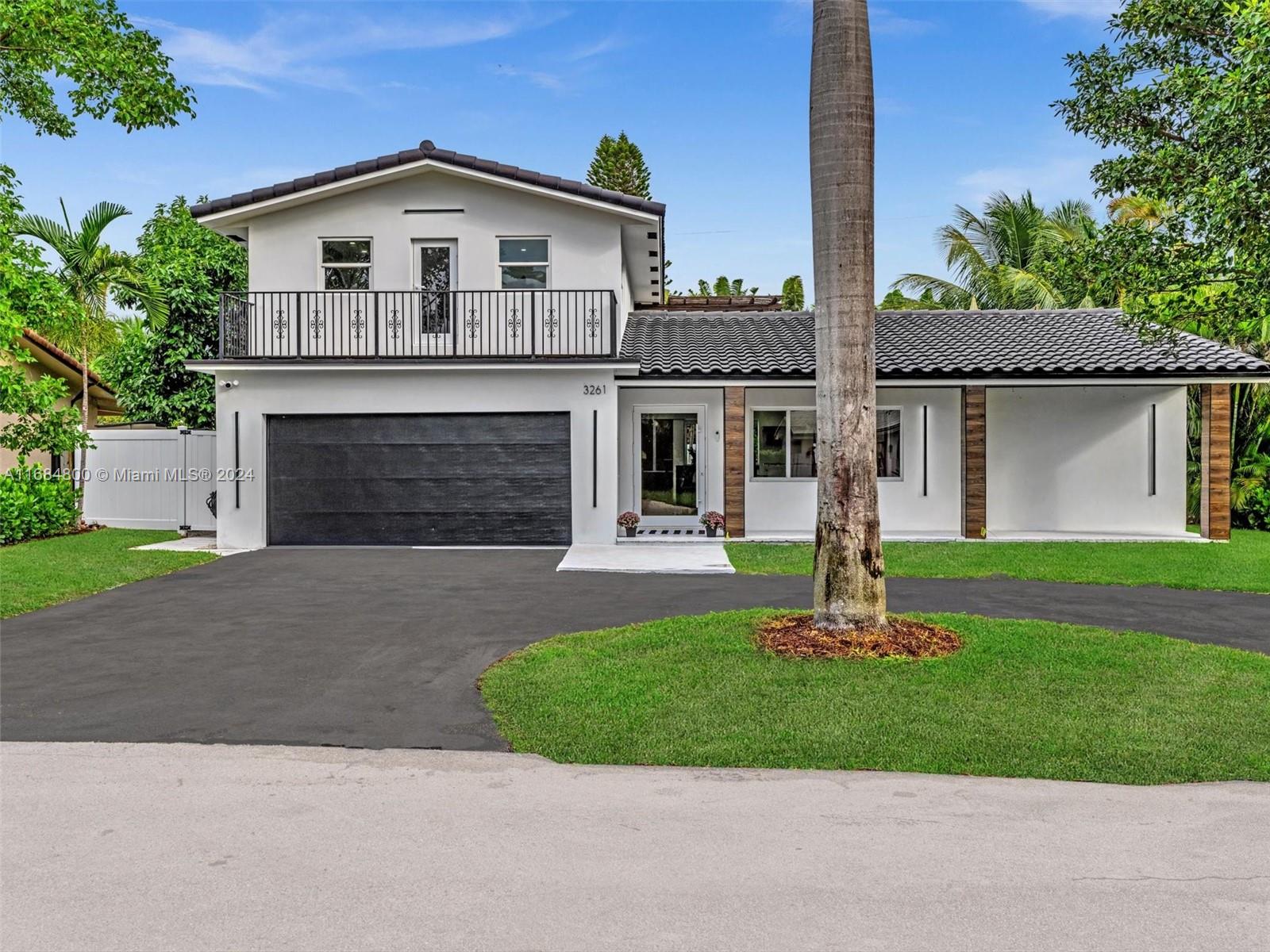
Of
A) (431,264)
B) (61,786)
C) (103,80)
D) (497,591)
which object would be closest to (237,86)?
(103,80)

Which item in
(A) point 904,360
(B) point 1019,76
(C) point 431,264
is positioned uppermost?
(B) point 1019,76

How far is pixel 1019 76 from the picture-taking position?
1747cm

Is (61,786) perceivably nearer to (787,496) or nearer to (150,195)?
(787,496)

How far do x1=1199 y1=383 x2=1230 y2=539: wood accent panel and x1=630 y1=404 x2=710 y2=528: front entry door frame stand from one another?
28.3 ft

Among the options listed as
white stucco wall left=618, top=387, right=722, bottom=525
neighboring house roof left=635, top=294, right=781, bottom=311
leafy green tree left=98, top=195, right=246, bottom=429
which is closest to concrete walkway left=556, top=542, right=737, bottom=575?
white stucco wall left=618, top=387, right=722, bottom=525

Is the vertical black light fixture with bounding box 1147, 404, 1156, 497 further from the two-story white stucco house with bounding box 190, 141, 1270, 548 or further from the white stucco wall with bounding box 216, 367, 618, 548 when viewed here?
the white stucco wall with bounding box 216, 367, 618, 548

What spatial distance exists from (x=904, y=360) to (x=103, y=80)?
14.0 meters

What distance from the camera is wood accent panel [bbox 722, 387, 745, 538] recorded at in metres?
16.3

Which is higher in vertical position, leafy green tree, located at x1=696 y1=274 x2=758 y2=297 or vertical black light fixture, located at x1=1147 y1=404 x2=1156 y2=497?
leafy green tree, located at x1=696 y1=274 x2=758 y2=297

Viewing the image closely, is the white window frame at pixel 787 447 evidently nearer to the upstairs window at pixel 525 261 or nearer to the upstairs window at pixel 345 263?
the upstairs window at pixel 525 261

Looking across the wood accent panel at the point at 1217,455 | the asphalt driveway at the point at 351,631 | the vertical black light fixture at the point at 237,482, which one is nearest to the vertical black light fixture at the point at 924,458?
the wood accent panel at the point at 1217,455

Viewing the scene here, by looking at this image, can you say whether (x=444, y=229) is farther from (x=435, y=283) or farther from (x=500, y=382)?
(x=500, y=382)

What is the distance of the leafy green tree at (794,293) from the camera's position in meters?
45.3

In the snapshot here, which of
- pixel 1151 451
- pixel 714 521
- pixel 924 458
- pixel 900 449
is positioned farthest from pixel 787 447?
pixel 1151 451
